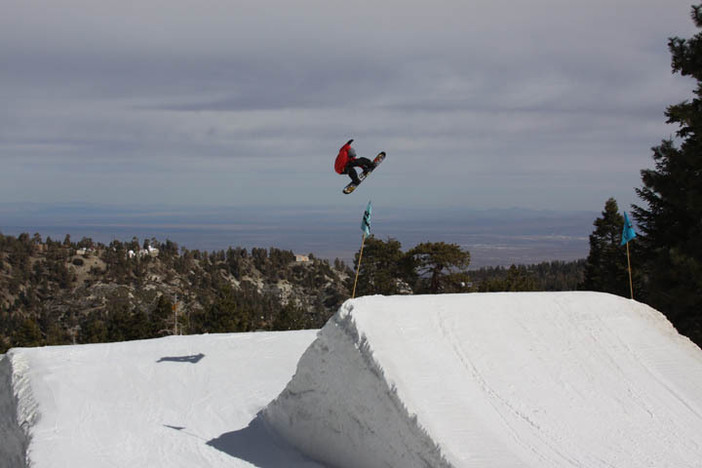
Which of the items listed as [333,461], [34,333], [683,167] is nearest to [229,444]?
[333,461]

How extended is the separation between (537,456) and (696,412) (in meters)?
3.81

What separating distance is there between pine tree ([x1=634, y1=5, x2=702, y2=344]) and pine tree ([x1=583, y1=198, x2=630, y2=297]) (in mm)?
9491

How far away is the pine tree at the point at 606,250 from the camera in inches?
1395

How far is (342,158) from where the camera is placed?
57.2 feet

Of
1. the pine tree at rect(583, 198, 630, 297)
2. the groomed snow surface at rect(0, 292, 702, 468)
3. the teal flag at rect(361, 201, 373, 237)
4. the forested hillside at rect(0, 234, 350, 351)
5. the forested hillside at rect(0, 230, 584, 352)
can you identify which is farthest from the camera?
the forested hillside at rect(0, 234, 350, 351)

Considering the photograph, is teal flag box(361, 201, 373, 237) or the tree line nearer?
teal flag box(361, 201, 373, 237)

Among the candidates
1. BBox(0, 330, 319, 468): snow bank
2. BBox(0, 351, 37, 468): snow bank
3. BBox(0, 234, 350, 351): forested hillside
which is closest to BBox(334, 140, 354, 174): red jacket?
BBox(0, 330, 319, 468): snow bank

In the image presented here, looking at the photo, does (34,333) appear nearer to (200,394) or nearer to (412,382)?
(200,394)

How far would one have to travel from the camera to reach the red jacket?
17.3 meters

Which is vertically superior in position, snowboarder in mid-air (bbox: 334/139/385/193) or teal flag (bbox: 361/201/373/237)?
snowboarder in mid-air (bbox: 334/139/385/193)

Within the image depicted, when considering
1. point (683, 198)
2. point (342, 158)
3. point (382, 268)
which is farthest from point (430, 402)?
point (382, 268)

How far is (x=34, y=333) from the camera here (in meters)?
43.1

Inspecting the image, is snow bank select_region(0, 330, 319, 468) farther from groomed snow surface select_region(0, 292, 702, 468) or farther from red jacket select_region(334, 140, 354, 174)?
red jacket select_region(334, 140, 354, 174)

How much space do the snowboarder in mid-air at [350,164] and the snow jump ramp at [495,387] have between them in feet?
20.5
